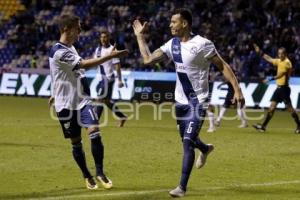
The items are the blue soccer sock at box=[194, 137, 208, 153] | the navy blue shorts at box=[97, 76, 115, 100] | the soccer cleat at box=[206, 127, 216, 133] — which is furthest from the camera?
the navy blue shorts at box=[97, 76, 115, 100]

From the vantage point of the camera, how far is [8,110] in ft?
87.6

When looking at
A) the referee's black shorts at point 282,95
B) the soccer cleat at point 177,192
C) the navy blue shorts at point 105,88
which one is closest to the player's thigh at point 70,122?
the soccer cleat at point 177,192

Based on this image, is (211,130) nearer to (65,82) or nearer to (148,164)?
(148,164)

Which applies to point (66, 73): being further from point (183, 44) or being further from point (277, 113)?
point (277, 113)

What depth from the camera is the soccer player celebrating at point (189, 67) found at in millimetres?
10414

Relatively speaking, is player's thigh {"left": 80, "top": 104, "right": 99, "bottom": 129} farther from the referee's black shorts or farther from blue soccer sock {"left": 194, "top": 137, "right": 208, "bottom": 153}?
the referee's black shorts

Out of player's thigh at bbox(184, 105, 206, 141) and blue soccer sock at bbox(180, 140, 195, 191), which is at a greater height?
player's thigh at bbox(184, 105, 206, 141)

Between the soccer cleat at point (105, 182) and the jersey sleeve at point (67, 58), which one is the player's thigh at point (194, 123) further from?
the jersey sleeve at point (67, 58)

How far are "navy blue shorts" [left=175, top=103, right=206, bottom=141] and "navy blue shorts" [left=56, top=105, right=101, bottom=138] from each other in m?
1.20

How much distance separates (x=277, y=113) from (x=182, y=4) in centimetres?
1094

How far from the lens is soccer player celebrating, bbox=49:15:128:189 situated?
10.8m

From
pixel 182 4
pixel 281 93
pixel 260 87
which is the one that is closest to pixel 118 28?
pixel 182 4

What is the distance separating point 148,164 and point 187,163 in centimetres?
337

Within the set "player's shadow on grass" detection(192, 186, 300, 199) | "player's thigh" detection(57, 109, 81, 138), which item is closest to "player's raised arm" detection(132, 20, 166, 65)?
"player's thigh" detection(57, 109, 81, 138)
